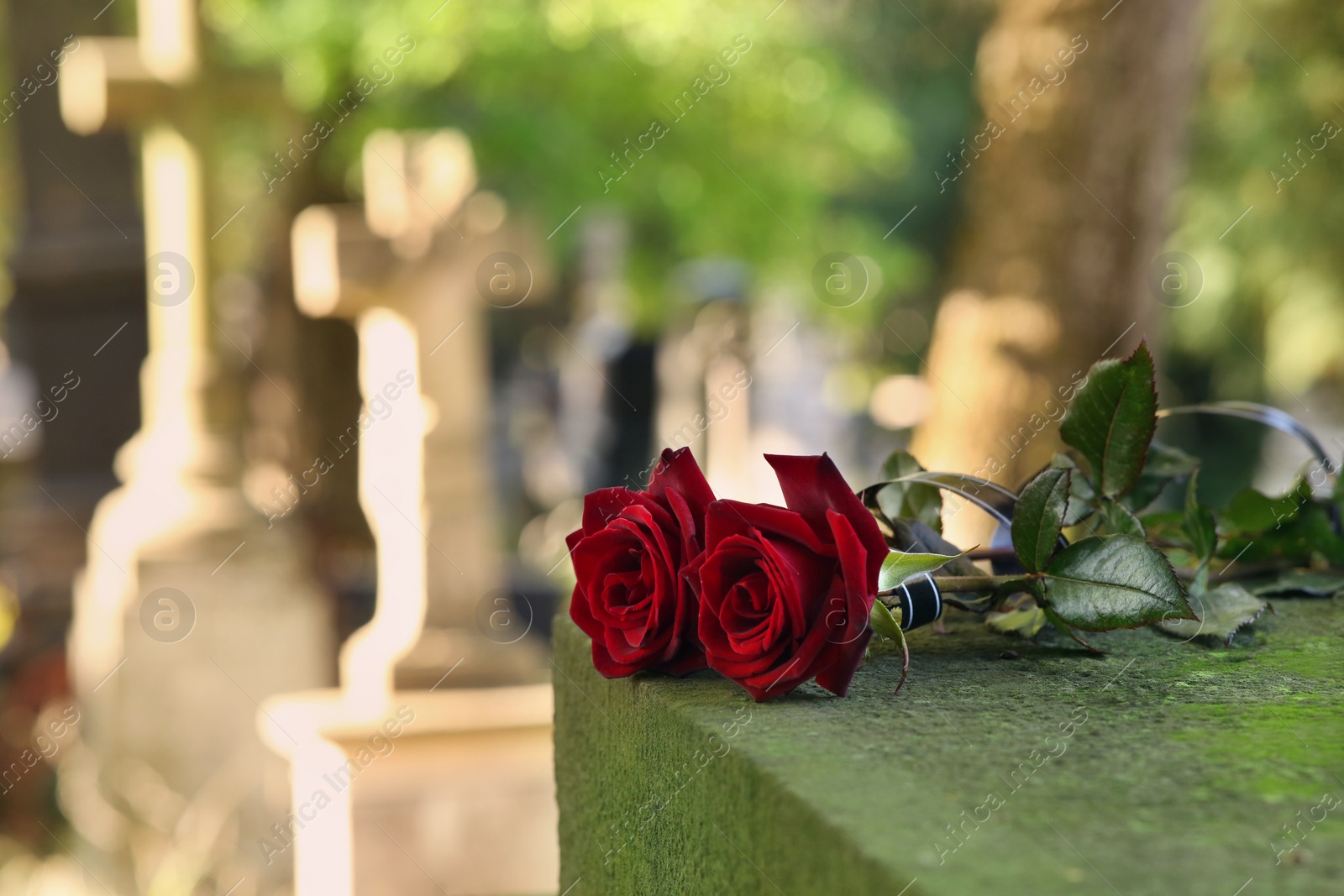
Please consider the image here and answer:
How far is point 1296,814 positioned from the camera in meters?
0.57

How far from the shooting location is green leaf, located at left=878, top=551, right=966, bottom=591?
2.67 ft

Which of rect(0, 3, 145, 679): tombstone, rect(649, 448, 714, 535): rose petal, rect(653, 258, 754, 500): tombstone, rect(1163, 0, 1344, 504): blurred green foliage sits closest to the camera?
rect(649, 448, 714, 535): rose petal

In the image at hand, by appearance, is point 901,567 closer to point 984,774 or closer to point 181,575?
point 984,774

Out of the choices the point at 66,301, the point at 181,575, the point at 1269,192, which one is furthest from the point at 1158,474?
the point at 1269,192

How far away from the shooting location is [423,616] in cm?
415

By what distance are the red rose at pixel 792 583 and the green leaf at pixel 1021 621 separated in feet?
0.71

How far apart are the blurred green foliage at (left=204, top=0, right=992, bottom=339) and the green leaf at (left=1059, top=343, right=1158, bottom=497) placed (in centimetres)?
425

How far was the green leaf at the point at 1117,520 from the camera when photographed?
37.2 inches

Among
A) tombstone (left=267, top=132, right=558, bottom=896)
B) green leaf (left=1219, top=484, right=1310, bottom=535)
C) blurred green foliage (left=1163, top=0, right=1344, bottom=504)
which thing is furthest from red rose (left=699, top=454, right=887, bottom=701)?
blurred green foliage (left=1163, top=0, right=1344, bottom=504)

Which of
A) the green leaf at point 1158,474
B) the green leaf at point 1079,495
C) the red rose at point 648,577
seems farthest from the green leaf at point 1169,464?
the red rose at point 648,577

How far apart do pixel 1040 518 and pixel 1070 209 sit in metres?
2.98

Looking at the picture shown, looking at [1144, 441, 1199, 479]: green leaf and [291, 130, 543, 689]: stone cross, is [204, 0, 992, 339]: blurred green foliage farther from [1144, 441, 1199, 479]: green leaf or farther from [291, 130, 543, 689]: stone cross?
[1144, 441, 1199, 479]: green leaf

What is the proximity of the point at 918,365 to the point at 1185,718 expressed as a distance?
1106cm

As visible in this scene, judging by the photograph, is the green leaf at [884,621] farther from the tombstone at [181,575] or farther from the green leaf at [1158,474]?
the tombstone at [181,575]
